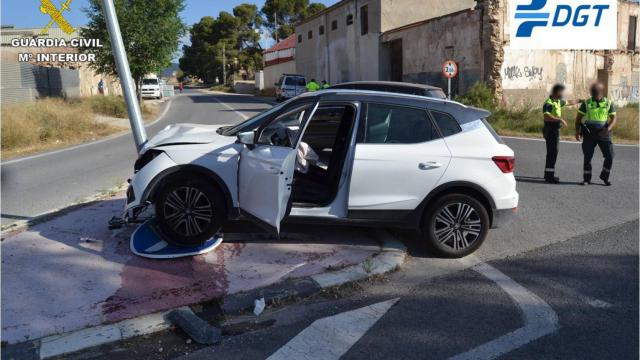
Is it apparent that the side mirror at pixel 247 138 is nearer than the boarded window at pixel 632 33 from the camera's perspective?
Yes

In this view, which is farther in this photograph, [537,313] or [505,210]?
[505,210]

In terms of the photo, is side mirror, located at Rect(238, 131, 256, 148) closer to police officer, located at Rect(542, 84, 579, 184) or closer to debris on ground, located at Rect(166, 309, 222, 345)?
debris on ground, located at Rect(166, 309, 222, 345)

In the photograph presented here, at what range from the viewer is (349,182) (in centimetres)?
530

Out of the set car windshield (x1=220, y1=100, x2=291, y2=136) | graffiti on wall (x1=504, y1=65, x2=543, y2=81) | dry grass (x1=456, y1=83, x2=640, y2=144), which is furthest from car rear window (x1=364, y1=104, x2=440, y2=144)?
graffiti on wall (x1=504, y1=65, x2=543, y2=81)

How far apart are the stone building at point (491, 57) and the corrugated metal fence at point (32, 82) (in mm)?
17876

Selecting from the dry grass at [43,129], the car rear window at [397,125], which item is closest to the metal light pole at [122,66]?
the car rear window at [397,125]

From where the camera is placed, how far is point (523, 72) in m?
22.7

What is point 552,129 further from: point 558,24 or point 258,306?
point 558,24

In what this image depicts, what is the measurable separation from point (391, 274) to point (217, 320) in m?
1.77

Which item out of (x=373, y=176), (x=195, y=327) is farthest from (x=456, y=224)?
(x=195, y=327)

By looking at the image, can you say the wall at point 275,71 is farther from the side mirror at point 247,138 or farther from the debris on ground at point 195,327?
the debris on ground at point 195,327

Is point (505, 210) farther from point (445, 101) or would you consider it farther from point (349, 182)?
point (349, 182)

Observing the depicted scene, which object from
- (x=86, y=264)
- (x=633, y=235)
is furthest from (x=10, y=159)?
(x=633, y=235)

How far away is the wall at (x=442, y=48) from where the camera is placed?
2292 centimetres
